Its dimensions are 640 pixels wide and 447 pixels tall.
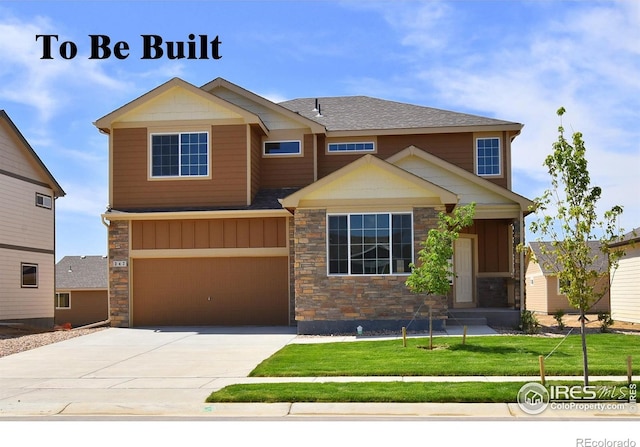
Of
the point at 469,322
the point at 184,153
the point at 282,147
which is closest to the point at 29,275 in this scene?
the point at 184,153

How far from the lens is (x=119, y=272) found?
78.1 feet

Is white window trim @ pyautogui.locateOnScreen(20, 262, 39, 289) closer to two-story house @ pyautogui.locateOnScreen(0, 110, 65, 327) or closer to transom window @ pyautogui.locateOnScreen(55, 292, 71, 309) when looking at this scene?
two-story house @ pyautogui.locateOnScreen(0, 110, 65, 327)

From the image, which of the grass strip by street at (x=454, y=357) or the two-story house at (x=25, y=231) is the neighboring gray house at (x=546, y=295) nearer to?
the grass strip by street at (x=454, y=357)

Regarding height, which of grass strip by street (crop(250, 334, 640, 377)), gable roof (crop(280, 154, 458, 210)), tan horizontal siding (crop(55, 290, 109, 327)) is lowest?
tan horizontal siding (crop(55, 290, 109, 327))

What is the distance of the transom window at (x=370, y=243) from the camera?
2020 centimetres

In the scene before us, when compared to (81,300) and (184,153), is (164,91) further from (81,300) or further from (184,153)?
(81,300)

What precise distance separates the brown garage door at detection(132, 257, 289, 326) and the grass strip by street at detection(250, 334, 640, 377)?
5721mm

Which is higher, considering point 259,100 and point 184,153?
point 259,100

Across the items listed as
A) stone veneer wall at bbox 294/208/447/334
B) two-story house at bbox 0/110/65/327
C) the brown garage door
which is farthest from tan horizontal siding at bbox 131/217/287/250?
two-story house at bbox 0/110/65/327

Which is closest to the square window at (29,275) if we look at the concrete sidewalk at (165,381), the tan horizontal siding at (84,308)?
the concrete sidewalk at (165,381)

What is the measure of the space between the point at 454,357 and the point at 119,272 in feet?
42.2

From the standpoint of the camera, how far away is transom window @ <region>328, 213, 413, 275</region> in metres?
20.2

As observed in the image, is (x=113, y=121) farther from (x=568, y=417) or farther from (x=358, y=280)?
(x=568, y=417)

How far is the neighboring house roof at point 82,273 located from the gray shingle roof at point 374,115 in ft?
64.3
